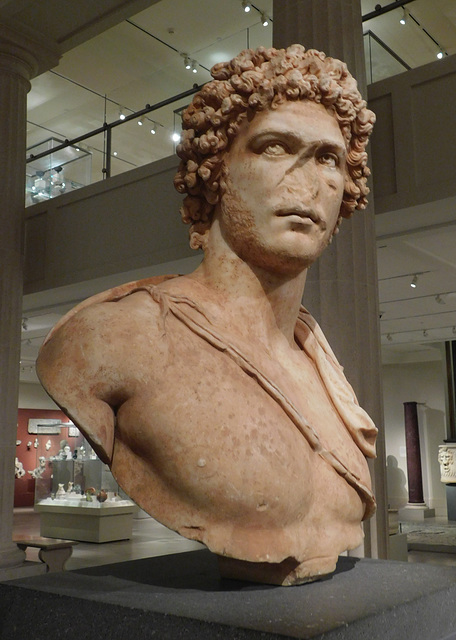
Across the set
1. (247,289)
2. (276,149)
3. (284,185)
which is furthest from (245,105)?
(247,289)

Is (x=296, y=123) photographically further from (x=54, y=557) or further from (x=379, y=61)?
(x=54, y=557)

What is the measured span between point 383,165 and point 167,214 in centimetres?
269

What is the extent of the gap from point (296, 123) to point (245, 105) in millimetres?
169

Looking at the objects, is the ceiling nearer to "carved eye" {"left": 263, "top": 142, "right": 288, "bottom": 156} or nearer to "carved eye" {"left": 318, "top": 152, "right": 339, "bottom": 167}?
"carved eye" {"left": 318, "top": 152, "right": 339, "bottom": 167}

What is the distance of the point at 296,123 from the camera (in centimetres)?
210

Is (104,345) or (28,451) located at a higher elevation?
(104,345)

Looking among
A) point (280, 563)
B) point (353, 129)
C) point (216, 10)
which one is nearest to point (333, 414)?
point (280, 563)

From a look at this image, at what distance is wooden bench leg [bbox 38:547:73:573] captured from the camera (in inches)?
301

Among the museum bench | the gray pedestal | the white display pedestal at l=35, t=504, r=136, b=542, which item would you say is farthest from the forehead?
the gray pedestal

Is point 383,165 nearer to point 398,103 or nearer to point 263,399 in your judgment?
point 398,103

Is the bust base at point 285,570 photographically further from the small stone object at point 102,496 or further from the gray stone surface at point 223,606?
the small stone object at point 102,496

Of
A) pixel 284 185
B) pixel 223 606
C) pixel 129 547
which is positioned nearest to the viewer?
pixel 223 606

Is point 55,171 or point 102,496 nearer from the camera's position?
point 55,171

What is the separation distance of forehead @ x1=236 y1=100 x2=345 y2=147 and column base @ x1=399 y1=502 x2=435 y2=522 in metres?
15.9
